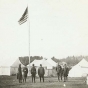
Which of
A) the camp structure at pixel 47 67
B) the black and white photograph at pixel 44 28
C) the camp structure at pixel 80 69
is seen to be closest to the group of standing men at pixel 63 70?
the camp structure at pixel 80 69

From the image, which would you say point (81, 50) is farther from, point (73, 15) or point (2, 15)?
point (2, 15)

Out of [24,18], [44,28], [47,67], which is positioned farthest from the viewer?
[47,67]

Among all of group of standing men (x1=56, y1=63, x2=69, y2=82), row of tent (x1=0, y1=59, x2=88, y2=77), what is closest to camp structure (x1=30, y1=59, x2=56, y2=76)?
row of tent (x1=0, y1=59, x2=88, y2=77)

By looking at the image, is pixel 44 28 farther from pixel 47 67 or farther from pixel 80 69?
pixel 47 67

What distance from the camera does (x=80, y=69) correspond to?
1041 cm

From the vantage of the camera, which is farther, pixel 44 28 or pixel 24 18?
pixel 24 18

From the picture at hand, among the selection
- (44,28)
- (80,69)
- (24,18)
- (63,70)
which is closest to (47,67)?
(80,69)

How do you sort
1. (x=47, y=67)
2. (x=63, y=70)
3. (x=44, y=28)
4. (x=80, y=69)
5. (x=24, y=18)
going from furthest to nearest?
(x=47, y=67) < (x=80, y=69) < (x=63, y=70) < (x=24, y=18) < (x=44, y=28)

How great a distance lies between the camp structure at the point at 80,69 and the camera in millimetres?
9859

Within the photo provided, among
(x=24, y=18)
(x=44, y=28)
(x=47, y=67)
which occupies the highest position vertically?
(x=24, y=18)

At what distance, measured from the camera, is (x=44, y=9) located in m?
8.18

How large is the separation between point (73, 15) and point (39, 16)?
951mm

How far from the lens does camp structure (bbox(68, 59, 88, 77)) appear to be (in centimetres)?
Result: 986

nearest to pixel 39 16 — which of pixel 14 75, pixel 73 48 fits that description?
pixel 73 48
